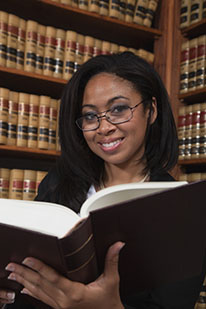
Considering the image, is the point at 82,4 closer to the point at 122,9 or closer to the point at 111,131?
the point at 122,9

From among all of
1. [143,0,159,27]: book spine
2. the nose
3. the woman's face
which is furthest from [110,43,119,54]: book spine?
the nose

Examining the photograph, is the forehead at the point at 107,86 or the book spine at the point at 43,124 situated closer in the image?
the forehead at the point at 107,86

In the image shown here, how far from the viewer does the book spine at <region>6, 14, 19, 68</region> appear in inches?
80.5

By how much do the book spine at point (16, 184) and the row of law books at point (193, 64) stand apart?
3.41ft

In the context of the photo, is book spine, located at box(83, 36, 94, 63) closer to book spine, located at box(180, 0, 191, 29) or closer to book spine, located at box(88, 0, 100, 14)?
book spine, located at box(88, 0, 100, 14)

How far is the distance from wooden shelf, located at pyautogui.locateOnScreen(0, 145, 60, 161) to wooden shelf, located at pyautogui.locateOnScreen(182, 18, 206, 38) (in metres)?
1.05

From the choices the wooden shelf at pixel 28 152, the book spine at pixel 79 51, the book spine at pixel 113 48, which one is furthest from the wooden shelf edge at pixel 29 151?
the book spine at pixel 113 48

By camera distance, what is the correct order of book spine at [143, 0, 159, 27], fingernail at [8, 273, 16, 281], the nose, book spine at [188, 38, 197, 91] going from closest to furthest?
1. fingernail at [8, 273, 16, 281]
2. the nose
3. book spine at [188, 38, 197, 91]
4. book spine at [143, 0, 159, 27]

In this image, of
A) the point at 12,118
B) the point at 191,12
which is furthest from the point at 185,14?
the point at 12,118

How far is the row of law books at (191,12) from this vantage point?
2330 mm

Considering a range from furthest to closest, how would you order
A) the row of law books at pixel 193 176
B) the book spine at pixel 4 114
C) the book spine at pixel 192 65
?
the book spine at pixel 192 65 → the row of law books at pixel 193 176 → the book spine at pixel 4 114

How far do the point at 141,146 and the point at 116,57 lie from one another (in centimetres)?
31

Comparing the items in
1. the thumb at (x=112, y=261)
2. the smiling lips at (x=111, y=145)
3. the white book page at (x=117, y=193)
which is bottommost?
the thumb at (x=112, y=261)

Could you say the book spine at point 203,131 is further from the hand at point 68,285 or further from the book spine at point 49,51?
the hand at point 68,285
